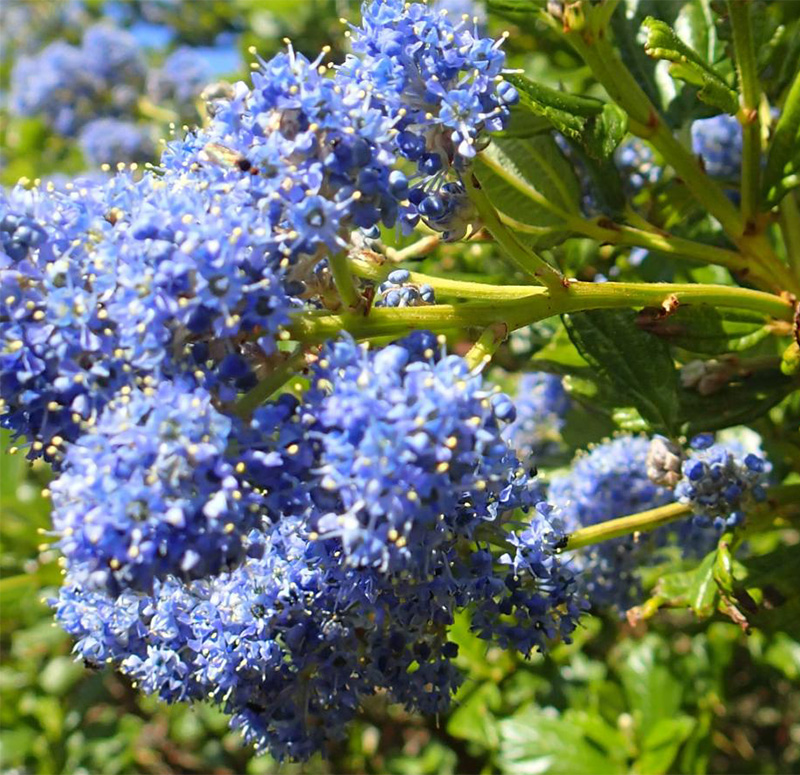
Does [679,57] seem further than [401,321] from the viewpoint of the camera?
Yes

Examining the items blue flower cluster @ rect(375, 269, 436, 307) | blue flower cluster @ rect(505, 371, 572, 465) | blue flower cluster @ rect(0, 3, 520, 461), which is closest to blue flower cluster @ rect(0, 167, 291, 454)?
blue flower cluster @ rect(0, 3, 520, 461)

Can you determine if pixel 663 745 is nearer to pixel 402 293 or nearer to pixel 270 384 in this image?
pixel 402 293

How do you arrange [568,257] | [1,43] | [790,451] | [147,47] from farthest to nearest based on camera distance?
[1,43] → [147,47] → [568,257] → [790,451]

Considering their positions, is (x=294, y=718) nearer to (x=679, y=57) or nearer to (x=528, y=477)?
(x=528, y=477)

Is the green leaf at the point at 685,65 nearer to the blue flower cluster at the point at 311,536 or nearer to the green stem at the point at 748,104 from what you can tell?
the green stem at the point at 748,104

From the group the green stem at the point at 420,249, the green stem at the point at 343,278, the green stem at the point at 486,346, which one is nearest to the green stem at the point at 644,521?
the green stem at the point at 486,346

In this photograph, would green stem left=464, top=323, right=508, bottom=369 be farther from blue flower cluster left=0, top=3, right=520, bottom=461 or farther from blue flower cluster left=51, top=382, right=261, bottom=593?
blue flower cluster left=51, top=382, right=261, bottom=593

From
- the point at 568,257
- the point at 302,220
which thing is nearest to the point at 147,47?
the point at 568,257
